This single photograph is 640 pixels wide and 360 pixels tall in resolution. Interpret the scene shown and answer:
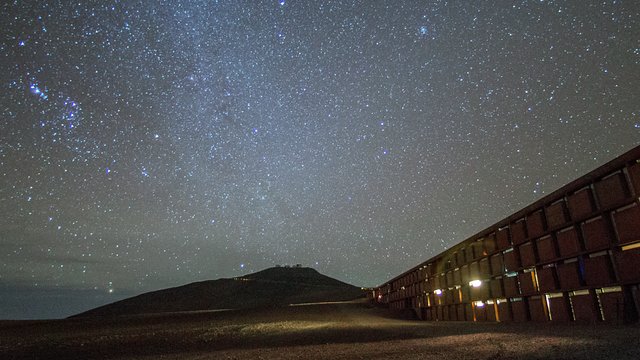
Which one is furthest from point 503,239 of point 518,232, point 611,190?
point 611,190

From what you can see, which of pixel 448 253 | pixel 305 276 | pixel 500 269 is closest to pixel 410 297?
pixel 448 253

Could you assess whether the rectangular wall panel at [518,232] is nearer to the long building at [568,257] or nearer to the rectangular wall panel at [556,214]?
the long building at [568,257]

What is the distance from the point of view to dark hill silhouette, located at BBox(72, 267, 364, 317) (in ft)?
197

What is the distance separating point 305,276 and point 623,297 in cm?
10255

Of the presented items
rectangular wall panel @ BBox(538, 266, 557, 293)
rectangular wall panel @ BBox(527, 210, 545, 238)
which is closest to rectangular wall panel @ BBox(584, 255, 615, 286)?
rectangular wall panel @ BBox(538, 266, 557, 293)

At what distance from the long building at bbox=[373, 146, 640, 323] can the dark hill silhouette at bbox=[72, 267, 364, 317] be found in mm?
47447

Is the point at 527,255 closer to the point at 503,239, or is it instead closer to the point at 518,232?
the point at 518,232

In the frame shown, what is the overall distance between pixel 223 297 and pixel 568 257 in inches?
2786

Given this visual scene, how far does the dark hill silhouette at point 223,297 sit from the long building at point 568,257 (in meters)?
47.4

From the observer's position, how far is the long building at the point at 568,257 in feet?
24.3

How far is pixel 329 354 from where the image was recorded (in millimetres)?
8328

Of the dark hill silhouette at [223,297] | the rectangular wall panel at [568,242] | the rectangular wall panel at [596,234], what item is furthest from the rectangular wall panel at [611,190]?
the dark hill silhouette at [223,297]

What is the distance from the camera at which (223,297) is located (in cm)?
7094

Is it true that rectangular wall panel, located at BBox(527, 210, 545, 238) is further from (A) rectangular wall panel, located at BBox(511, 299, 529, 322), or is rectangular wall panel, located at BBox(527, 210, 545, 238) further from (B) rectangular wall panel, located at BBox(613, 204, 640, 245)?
(B) rectangular wall panel, located at BBox(613, 204, 640, 245)
